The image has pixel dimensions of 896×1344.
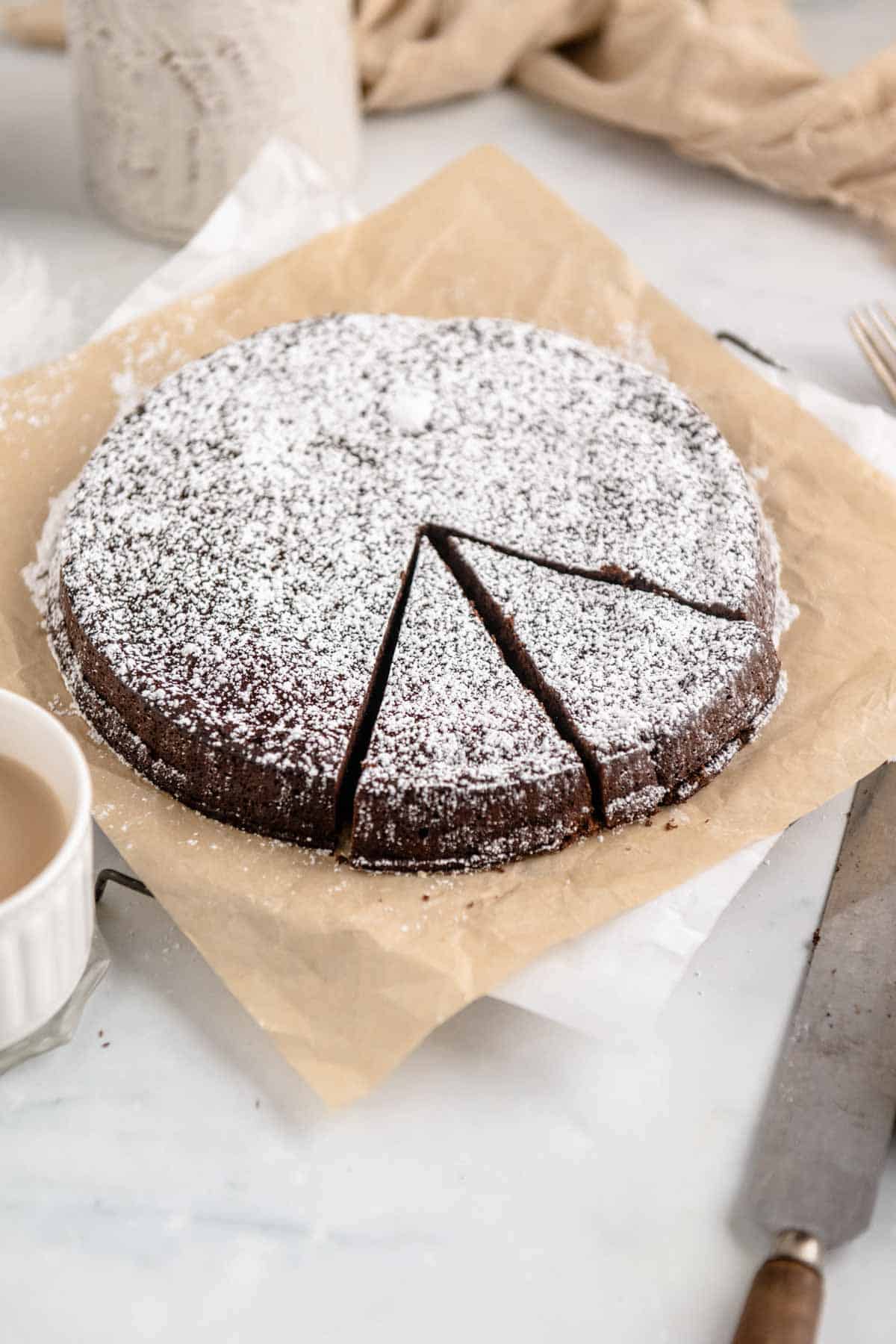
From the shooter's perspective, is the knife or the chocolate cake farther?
the chocolate cake

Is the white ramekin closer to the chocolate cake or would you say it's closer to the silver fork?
the chocolate cake

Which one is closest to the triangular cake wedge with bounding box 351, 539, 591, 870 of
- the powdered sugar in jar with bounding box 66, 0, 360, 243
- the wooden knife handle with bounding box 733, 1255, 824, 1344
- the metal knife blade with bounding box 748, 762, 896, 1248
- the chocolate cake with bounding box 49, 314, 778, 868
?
the chocolate cake with bounding box 49, 314, 778, 868

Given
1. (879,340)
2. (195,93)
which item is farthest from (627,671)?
(195,93)

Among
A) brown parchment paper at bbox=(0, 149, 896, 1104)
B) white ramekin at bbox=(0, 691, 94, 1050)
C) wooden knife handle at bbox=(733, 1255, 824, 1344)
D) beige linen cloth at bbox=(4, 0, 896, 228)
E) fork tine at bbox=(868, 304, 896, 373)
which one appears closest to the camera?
wooden knife handle at bbox=(733, 1255, 824, 1344)

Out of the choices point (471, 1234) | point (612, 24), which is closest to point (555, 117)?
point (612, 24)

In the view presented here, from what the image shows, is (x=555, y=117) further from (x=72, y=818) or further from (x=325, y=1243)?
(x=325, y=1243)

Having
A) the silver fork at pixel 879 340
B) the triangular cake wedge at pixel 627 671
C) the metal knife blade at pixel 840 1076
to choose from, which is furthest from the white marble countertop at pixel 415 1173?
the silver fork at pixel 879 340

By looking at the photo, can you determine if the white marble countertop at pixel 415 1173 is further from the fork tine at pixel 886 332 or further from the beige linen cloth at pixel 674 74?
the beige linen cloth at pixel 674 74
